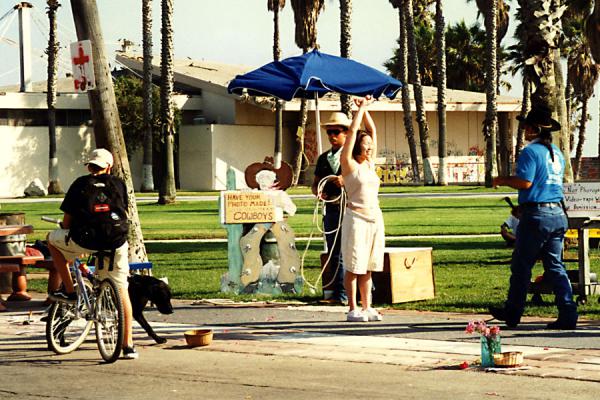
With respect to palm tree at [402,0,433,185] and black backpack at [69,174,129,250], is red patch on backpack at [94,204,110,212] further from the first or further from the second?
palm tree at [402,0,433,185]

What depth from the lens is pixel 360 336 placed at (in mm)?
11953

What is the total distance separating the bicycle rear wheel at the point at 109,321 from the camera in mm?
10820

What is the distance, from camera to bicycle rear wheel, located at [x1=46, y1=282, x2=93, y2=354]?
449 inches

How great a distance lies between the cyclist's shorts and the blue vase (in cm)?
312

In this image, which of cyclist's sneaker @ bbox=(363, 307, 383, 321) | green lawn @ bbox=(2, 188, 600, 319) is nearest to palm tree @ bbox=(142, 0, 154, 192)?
green lawn @ bbox=(2, 188, 600, 319)

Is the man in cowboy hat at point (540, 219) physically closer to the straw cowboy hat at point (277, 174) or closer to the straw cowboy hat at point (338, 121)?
the straw cowboy hat at point (338, 121)

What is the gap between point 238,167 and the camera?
67312 millimetres

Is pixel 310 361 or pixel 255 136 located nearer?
pixel 310 361

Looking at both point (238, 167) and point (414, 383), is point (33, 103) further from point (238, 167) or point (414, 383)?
point (414, 383)

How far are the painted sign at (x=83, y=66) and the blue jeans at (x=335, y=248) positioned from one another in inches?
140

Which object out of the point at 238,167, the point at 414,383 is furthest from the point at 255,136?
the point at 414,383

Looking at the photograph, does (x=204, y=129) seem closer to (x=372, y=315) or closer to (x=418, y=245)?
(x=418, y=245)

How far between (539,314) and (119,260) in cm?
442

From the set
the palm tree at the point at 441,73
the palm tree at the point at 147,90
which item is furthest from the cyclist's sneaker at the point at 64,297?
the palm tree at the point at 441,73
